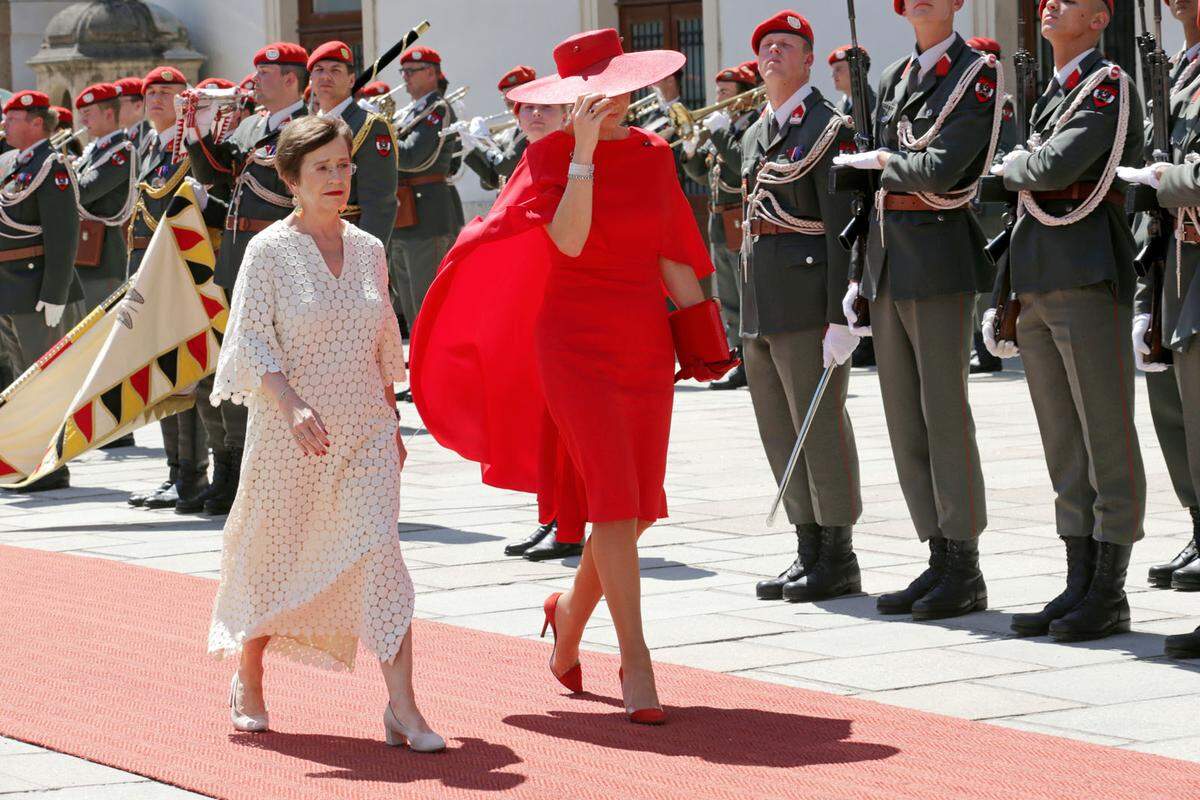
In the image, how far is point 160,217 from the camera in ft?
34.0

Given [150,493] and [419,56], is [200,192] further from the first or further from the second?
[419,56]

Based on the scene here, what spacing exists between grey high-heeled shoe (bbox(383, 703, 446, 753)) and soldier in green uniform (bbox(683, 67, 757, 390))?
28.3 ft

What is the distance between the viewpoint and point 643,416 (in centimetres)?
562

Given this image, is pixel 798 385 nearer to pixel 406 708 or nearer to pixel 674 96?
pixel 406 708

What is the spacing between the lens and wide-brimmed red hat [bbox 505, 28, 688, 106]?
217 inches

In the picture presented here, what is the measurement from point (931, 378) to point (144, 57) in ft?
52.6

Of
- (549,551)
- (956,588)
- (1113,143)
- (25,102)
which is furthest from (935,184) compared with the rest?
(25,102)

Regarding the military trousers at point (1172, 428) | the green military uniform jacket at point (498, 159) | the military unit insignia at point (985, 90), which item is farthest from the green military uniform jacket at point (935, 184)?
the green military uniform jacket at point (498, 159)

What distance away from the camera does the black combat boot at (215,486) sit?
9750mm

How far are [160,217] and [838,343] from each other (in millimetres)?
4548

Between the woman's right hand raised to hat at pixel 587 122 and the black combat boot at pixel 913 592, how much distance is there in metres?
2.04

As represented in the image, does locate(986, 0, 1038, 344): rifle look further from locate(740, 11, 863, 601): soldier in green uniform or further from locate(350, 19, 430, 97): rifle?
locate(350, 19, 430, 97): rifle

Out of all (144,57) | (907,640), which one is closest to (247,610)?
(907,640)

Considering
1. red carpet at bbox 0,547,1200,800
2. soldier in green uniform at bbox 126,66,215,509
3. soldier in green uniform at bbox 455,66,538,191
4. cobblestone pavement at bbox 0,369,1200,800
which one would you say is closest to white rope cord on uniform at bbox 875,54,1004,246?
cobblestone pavement at bbox 0,369,1200,800
